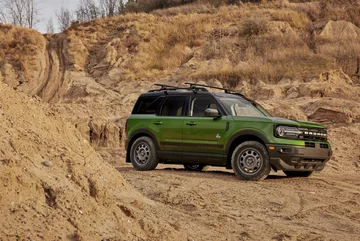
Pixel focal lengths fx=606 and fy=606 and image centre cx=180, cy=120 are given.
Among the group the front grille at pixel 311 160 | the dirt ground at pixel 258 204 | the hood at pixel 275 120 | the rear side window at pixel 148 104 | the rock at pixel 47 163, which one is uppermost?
the rear side window at pixel 148 104

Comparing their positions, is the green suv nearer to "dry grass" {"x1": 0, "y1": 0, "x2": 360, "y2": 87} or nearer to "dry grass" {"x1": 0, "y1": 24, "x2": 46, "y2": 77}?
"dry grass" {"x1": 0, "y1": 0, "x2": 360, "y2": 87}

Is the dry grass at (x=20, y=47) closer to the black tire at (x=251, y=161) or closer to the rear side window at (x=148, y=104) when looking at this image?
the rear side window at (x=148, y=104)

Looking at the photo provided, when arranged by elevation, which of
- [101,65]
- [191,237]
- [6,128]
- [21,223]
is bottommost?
[191,237]

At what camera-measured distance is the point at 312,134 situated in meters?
12.2

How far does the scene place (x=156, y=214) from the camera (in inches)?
298

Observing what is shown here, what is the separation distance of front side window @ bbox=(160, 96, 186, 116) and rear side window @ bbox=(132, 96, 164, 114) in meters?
0.21

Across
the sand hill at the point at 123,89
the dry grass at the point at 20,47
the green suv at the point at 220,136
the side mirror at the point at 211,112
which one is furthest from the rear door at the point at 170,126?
the dry grass at the point at 20,47

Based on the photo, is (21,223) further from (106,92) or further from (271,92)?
(106,92)

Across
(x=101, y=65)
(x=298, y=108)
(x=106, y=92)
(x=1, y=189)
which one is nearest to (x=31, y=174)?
(x=1, y=189)

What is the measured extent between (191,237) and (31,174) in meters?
1.93

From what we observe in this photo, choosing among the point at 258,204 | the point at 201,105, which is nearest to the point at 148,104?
the point at 201,105

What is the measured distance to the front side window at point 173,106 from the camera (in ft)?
43.7

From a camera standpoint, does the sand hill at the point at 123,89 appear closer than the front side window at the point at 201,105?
Yes

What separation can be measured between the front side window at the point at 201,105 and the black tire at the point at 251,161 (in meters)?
1.32
